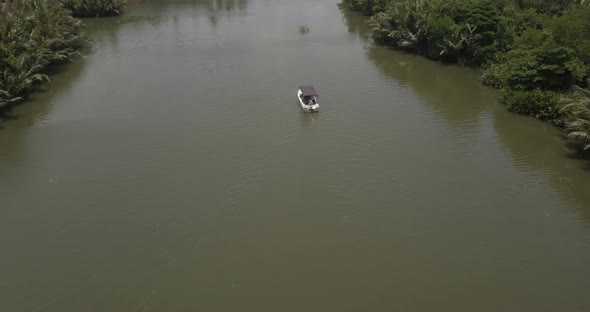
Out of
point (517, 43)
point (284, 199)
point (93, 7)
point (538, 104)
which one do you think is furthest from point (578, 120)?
point (93, 7)

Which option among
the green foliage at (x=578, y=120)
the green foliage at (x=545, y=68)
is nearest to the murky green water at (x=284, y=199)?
the green foliage at (x=578, y=120)

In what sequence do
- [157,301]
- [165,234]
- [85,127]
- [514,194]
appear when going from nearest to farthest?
1. [157,301]
2. [165,234]
3. [514,194]
4. [85,127]

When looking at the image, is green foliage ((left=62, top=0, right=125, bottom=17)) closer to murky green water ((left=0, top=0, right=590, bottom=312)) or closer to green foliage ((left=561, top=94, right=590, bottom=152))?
murky green water ((left=0, top=0, right=590, bottom=312))

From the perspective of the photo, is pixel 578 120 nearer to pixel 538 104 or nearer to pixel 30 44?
pixel 538 104

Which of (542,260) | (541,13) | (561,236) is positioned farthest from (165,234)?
(541,13)

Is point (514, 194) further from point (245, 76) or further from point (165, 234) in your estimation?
point (245, 76)

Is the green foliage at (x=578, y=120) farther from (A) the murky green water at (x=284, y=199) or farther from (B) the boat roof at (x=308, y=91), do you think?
(B) the boat roof at (x=308, y=91)

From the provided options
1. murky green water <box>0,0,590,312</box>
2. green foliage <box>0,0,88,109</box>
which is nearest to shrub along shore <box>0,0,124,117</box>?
green foliage <box>0,0,88,109</box>
